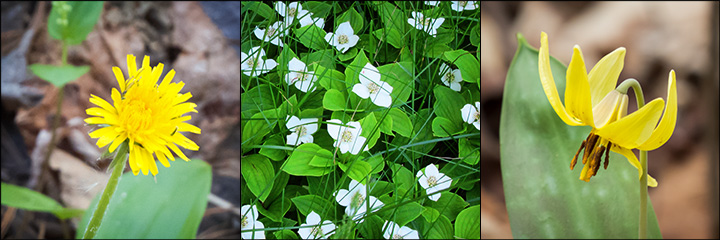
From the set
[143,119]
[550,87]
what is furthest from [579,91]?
[143,119]

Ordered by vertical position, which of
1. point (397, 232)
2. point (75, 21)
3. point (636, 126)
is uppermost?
point (75, 21)

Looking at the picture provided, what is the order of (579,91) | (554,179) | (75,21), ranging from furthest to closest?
(75,21) → (554,179) → (579,91)

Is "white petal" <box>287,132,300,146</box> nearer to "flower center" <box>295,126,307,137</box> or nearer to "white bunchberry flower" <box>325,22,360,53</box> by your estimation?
"flower center" <box>295,126,307,137</box>

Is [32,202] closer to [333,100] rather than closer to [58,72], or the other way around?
[58,72]

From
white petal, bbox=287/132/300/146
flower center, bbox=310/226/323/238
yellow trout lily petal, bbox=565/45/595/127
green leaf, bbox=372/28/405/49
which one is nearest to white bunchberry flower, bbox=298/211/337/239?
flower center, bbox=310/226/323/238

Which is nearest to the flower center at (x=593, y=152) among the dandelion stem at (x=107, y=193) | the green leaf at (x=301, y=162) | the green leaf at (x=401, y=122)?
the green leaf at (x=401, y=122)

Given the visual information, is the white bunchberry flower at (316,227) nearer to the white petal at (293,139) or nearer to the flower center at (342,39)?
the white petal at (293,139)

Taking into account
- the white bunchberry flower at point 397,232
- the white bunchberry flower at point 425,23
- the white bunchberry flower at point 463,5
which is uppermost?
the white bunchberry flower at point 463,5
